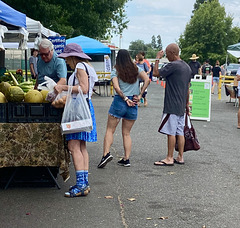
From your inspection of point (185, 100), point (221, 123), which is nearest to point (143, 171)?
point (185, 100)

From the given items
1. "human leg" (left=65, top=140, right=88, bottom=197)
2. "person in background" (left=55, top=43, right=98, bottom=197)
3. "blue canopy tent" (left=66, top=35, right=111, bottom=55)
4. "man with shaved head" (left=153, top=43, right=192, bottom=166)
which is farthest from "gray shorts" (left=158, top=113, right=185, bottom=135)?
"blue canopy tent" (left=66, top=35, right=111, bottom=55)

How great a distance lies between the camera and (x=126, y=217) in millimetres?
5391

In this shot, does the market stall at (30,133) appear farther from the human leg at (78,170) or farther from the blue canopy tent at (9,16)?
the blue canopy tent at (9,16)

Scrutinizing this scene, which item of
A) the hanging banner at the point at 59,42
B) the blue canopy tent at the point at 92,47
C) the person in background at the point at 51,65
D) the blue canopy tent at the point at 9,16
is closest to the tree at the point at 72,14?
the blue canopy tent at the point at 92,47

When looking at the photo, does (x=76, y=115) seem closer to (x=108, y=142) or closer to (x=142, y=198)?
(x=142, y=198)

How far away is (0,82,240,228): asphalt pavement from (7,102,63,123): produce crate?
0.91 m

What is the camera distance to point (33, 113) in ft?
20.5

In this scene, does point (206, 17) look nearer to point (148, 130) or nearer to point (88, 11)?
point (88, 11)

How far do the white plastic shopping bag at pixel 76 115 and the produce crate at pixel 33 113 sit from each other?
27cm

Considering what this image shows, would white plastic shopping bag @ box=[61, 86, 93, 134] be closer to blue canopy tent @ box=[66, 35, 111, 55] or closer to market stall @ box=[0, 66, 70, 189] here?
market stall @ box=[0, 66, 70, 189]

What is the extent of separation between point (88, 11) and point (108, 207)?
1083 inches

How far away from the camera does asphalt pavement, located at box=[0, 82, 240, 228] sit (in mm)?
5258

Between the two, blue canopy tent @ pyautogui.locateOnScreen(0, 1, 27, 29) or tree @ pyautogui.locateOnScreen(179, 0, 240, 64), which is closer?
blue canopy tent @ pyautogui.locateOnScreen(0, 1, 27, 29)

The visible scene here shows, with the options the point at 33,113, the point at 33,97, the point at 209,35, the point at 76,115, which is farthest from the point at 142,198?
the point at 209,35
